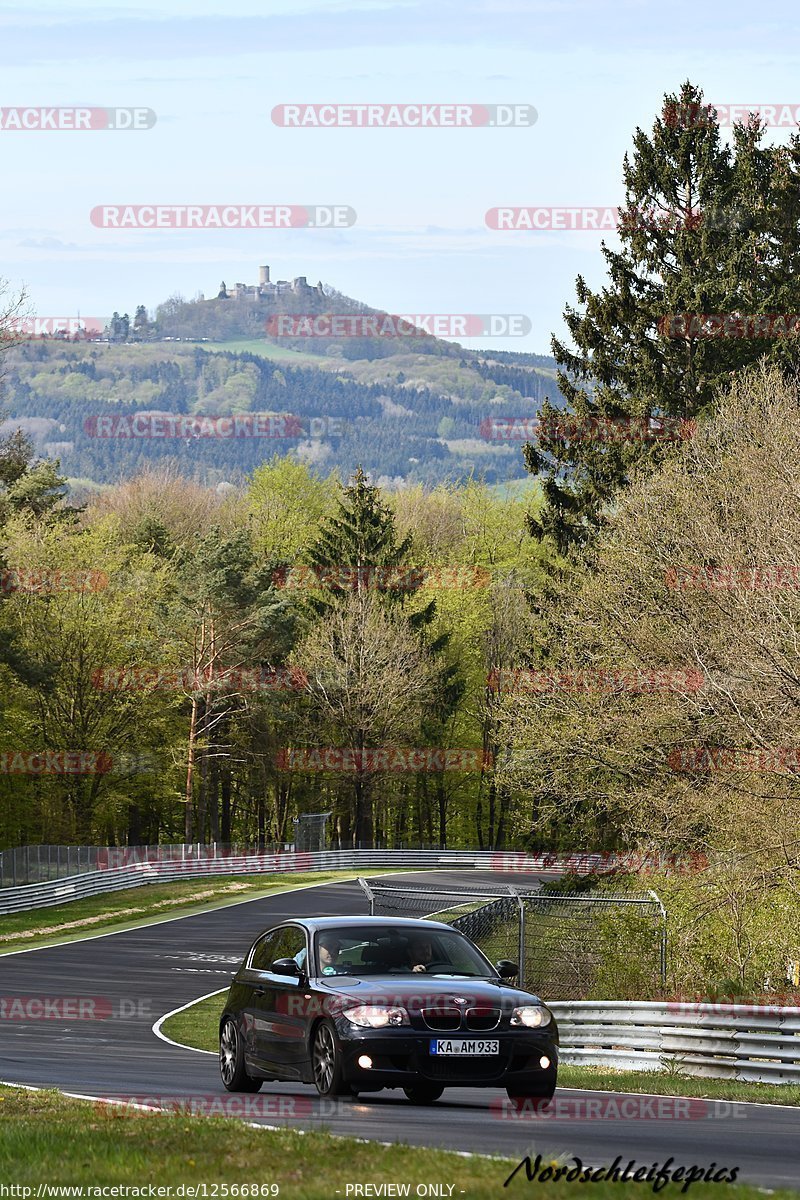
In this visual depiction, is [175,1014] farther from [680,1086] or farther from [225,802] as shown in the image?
[225,802]

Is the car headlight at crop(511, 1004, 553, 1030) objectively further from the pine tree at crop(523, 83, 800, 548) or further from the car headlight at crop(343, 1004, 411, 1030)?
the pine tree at crop(523, 83, 800, 548)

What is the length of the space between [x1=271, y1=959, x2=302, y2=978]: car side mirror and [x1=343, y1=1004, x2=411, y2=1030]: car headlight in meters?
1.11

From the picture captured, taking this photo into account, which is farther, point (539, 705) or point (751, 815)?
point (539, 705)

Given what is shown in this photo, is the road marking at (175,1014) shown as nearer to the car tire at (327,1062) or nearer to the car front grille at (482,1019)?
the car tire at (327,1062)

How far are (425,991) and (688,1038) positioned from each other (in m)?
6.06

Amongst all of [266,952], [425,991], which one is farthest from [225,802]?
[425,991]

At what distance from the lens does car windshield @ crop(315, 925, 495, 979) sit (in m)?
14.0

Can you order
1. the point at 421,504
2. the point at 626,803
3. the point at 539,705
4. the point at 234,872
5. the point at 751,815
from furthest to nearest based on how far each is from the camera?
the point at 421,504 → the point at 234,872 → the point at 539,705 → the point at 626,803 → the point at 751,815

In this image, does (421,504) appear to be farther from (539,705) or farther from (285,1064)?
(285,1064)

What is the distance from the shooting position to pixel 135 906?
2215 inches

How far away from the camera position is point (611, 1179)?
28.0 feet

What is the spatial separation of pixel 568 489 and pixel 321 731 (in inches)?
1398

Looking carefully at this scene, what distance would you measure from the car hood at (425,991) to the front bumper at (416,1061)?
251 mm

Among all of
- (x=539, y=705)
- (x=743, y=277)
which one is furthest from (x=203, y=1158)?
(x=743, y=277)
